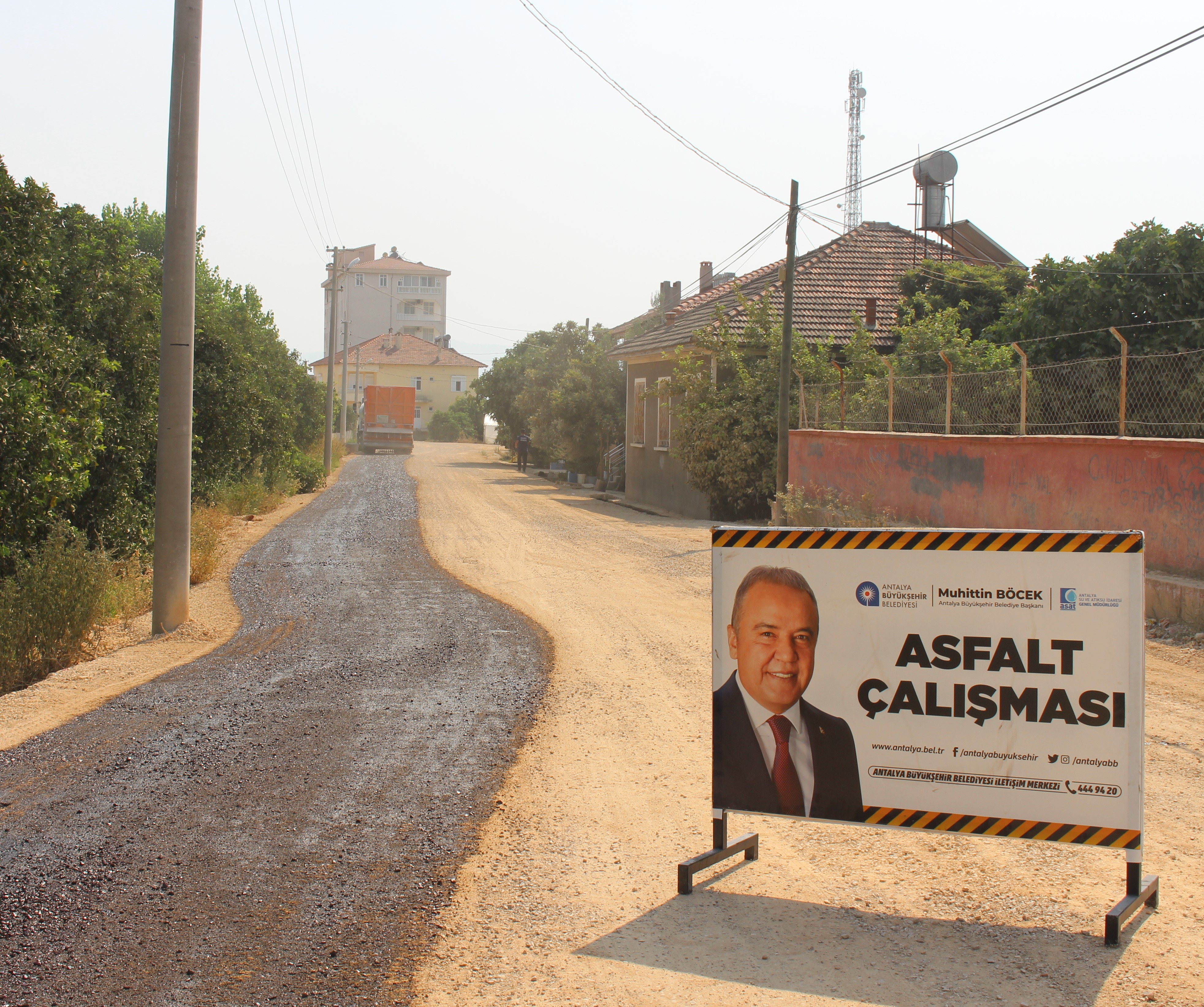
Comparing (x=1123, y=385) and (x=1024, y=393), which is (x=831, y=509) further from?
(x=1123, y=385)

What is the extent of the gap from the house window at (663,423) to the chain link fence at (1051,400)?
9140mm

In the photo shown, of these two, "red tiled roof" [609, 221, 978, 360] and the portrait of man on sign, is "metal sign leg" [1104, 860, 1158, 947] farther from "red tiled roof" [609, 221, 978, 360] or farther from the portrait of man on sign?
"red tiled roof" [609, 221, 978, 360]

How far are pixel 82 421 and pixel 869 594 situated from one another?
365 inches

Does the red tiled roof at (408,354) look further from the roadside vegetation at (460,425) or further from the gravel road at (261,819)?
the gravel road at (261,819)

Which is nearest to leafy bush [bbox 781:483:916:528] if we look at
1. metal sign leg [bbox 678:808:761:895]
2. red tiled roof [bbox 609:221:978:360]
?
red tiled roof [bbox 609:221:978:360]

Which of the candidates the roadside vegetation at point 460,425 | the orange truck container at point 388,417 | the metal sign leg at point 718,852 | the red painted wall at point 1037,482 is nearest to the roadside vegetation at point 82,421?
the metal sign leg at point 718,852

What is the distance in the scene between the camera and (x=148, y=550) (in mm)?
13852

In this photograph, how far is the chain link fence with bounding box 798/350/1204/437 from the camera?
1102cm

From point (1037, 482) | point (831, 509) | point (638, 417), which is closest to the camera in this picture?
point (1037, 482)

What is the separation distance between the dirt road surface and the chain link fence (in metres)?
4.84

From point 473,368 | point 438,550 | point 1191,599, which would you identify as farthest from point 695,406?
point 473,368

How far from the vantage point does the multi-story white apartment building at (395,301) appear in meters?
104

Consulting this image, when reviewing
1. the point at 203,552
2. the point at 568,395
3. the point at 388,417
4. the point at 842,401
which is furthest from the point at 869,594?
the point at 388,417

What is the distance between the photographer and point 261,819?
5055 millimetres
